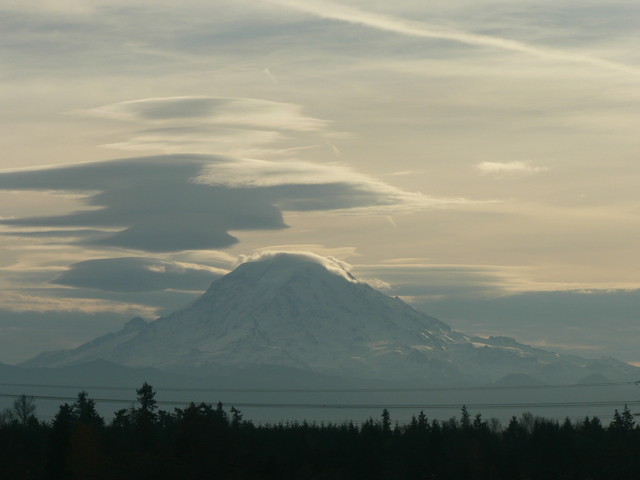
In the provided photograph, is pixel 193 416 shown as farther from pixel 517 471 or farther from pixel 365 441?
pixel 517 471

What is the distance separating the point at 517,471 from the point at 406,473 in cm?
1847

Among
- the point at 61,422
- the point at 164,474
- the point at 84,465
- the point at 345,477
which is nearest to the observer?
the point at 164,474

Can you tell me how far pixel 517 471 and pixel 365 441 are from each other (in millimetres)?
25995

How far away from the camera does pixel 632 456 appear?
649ft

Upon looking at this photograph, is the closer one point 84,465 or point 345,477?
point 84,465

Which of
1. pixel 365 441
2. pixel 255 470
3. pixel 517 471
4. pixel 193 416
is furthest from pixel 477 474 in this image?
pixel 193 416

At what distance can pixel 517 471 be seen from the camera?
193 meters

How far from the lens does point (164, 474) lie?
139000mm

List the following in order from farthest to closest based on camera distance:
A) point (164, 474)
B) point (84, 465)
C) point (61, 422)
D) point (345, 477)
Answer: point (345, 477) < point (61, 422) < point (84, 465) < point (164, 474)

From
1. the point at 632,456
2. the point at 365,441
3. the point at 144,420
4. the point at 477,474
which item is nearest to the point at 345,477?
the point at 365,441

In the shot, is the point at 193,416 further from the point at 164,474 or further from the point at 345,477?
the point at 345,477

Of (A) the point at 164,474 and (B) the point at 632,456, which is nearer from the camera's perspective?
(A) the point at 164,474

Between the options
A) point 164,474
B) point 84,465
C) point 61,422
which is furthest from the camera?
point 61,422

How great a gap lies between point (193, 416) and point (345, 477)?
4082cm
